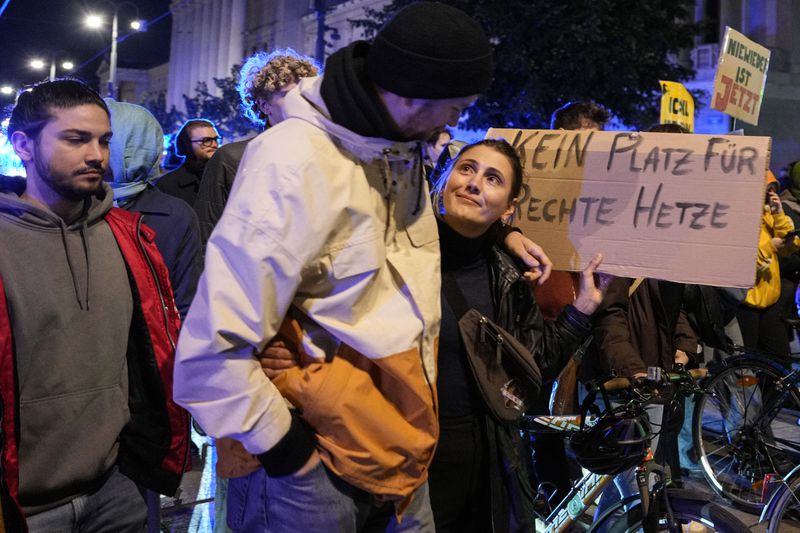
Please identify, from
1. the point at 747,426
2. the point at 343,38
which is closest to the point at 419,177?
the point at 747,426

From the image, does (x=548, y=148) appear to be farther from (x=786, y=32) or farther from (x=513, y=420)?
(x=786, y=32)

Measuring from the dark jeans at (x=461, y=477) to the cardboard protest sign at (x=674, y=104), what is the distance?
5.93 meters

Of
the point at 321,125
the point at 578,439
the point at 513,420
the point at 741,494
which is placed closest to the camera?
the point at 321,125

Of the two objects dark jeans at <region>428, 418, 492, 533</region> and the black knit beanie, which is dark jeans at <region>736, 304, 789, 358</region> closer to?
dark jeans at <region>428, 418, 492, 533</region>

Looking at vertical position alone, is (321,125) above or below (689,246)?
above

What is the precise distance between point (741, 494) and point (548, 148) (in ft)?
A: 11.4

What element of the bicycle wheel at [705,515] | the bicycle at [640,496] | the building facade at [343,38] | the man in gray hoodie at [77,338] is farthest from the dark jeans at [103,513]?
the building facade at [343,38]

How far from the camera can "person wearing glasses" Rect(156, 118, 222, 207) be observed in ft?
21.4

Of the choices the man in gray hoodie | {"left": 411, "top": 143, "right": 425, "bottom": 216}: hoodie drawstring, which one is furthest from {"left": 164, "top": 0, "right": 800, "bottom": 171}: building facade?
the man in gray hoodie

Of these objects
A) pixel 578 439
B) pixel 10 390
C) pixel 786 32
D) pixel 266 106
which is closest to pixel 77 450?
pixel 10 390

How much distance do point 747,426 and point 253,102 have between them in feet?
13.3

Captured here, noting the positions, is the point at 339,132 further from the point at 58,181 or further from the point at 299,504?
the point at 58,181

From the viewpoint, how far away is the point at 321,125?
1921 millimetres

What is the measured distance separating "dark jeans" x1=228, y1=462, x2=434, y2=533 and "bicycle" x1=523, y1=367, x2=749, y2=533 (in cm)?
134
